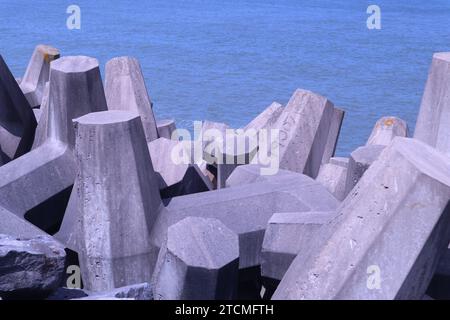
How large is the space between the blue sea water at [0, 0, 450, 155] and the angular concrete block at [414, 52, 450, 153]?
1.81m

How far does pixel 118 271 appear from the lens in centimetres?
151

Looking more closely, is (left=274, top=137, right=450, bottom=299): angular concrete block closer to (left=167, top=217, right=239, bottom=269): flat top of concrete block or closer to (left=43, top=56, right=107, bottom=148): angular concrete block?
(left=167, top=217, right=239, bottom=269): flat top of concrete block

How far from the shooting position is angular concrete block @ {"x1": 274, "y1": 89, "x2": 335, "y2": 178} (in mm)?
2041

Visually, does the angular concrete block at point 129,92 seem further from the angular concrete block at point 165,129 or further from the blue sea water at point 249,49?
the blue sea water at point 249,49

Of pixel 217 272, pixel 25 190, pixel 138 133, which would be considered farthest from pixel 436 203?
pixel 25 190

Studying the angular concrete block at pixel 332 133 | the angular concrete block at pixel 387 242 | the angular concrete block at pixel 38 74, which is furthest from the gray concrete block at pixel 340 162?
the angular concrete block at pixel 38 74

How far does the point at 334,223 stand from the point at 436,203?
0.18m

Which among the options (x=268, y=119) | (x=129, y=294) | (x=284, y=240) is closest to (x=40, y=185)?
(x=129, y=294)

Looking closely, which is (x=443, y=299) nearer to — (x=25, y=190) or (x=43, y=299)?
(x=43, y=299)

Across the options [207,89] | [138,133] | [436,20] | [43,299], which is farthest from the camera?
[436,20]

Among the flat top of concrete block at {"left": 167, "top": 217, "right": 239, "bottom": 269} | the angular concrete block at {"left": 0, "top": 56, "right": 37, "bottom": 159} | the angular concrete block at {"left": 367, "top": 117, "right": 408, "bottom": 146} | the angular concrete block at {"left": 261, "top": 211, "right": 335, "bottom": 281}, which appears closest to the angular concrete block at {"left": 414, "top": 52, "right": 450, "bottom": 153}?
the angular concrete block at {"left": 367, "top": 117, "right": 408, "bottom": 146}

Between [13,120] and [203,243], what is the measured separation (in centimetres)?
101

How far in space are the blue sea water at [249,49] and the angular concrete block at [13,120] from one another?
77.9 inches
